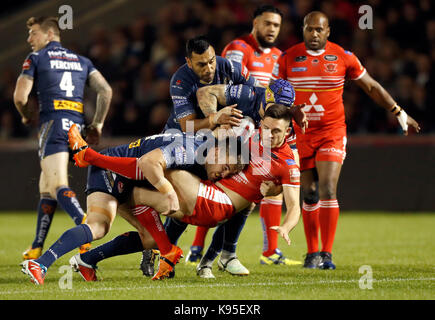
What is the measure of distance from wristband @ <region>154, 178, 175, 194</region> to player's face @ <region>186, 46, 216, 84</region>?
3.86 ft

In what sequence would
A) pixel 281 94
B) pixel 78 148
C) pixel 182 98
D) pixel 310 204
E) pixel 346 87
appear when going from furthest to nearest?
pixel 346 87 < pixel 310 204 < pixel 182 98 < pixel 281 94 < pixel 78 148

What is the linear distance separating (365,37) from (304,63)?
20.9 ft

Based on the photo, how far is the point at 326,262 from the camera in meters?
6.88

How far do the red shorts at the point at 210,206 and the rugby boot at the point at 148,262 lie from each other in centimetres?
61

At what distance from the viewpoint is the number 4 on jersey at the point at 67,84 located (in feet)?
25.5

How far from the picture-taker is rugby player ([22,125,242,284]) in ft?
18.4

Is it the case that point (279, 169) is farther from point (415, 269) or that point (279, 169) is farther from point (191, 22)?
point (191, 22)

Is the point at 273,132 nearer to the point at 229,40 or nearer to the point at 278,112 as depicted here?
the point at 278,112

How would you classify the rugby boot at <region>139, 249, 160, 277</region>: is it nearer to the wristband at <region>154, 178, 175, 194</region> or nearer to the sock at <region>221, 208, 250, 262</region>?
the sock at <region>221, 208, 250, 262</region>

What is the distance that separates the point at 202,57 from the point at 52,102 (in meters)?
2.08

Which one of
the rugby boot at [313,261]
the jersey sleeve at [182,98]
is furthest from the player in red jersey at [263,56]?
the jersey sleeve at [182,98]

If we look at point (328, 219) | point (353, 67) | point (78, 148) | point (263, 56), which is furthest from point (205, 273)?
point (263, 56)

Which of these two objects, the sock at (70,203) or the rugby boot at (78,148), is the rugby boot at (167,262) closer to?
the rugby boot at (78,148)

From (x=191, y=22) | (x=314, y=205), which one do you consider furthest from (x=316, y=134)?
(x=191, y=22)
